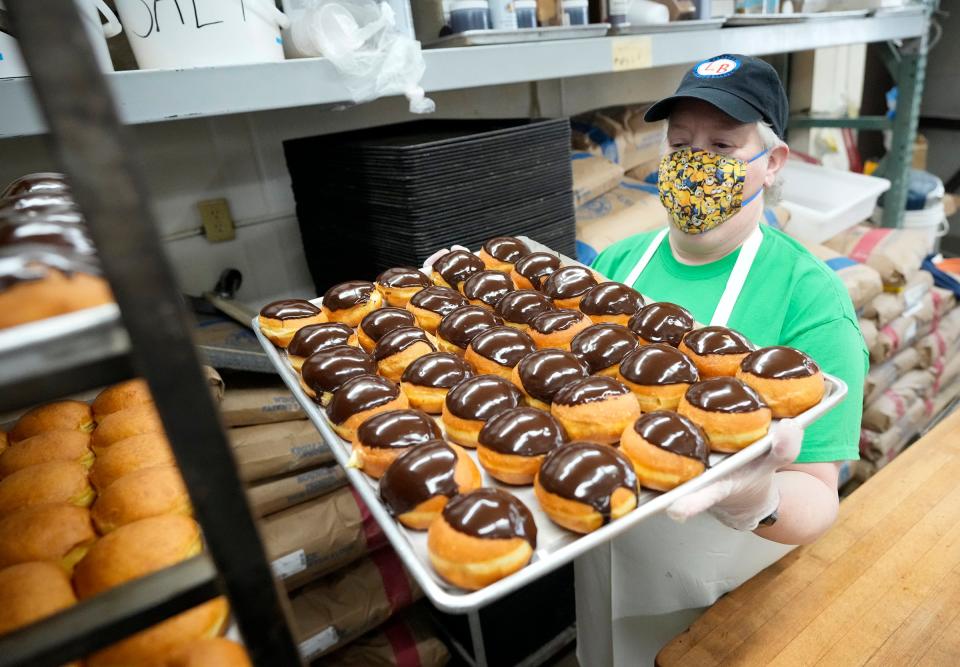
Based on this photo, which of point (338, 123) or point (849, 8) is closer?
point (338, 123)

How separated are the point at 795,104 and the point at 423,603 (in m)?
3.82

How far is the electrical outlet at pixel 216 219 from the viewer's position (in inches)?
78.0

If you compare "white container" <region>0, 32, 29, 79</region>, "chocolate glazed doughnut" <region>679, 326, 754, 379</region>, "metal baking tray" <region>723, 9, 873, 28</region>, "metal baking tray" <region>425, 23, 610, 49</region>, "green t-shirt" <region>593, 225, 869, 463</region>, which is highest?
"white container" <region>0, 32, 29, 79</region>

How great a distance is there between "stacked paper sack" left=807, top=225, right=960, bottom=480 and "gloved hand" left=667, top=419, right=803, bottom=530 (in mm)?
1950

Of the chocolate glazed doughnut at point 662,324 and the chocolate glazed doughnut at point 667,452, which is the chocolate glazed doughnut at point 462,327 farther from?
the chocolate glazed doughnut at point 667,452

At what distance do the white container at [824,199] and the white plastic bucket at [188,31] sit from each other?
2.50 metres

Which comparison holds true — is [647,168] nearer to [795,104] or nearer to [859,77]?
[795,104]

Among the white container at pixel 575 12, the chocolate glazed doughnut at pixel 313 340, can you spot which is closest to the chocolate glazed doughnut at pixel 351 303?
the chocolate glazed doughnut at pixel 313 340

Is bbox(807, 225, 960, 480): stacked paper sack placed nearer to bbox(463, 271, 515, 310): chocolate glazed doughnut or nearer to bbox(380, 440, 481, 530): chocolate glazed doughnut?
bbox(463, 271, 515, 310): chocolate glazed doughnut

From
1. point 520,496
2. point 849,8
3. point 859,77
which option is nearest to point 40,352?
point 520,496

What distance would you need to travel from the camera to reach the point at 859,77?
4422 millimetres

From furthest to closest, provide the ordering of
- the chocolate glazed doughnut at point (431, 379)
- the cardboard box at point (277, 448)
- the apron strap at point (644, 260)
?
the apron strap at point (644, 260), the cardboard box at point (277, 448), the chocolate glazed doughnut at point (431, 379)

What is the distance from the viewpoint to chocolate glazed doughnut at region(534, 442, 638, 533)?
0.78m

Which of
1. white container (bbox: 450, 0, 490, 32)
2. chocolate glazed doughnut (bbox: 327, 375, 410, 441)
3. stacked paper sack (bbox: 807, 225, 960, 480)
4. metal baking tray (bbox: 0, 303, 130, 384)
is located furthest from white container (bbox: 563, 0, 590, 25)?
metal baking tray (bbox: 0, 303, 130, 384)
